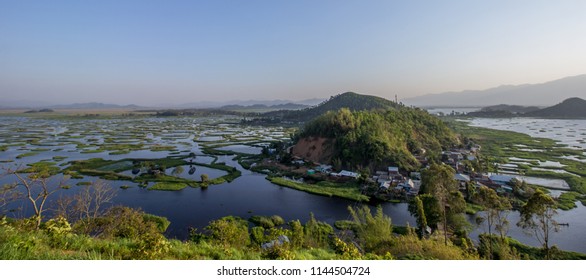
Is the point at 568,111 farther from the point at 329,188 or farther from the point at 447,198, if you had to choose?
the point at 447,198

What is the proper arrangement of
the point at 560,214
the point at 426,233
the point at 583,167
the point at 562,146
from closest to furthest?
1. the point at 426,233
2. the point at 560,214
3. the point at 583,167
4. the point at 562,146

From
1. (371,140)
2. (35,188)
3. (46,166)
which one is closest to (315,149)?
(371,140)

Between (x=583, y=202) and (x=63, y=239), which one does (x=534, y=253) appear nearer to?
(x=583, y=202)

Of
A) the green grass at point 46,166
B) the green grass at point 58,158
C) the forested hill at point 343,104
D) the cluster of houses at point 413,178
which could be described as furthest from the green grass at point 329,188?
the forested hill at point 343,104

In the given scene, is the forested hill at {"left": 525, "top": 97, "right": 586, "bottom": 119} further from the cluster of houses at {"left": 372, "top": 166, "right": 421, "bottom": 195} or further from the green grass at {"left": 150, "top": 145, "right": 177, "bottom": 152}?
the green grass at {"left": 150, "top": 145, "right": 177, "bottom": 152}

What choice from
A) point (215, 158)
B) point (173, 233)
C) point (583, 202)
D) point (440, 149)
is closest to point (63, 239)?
point (173, 233)
